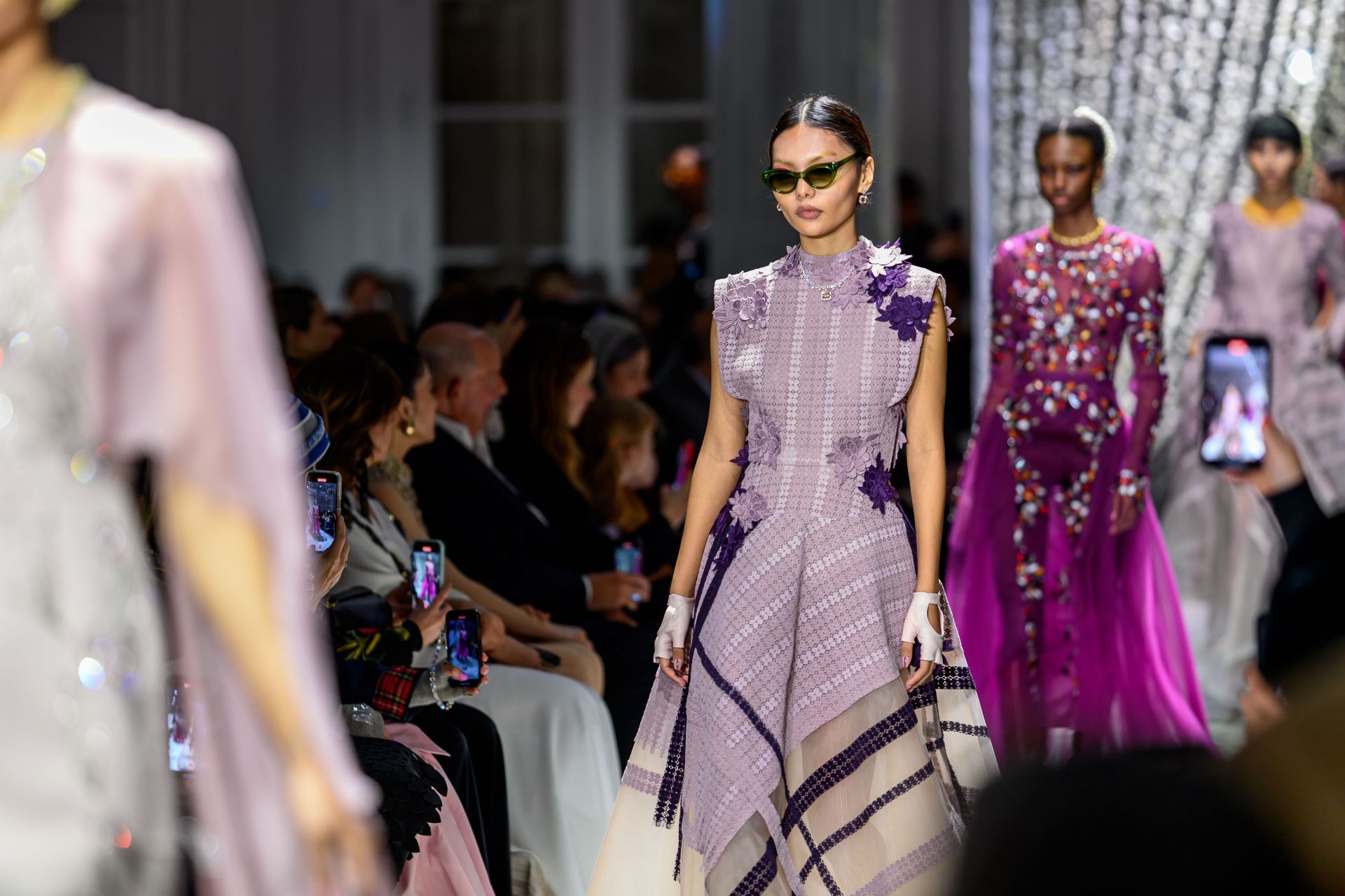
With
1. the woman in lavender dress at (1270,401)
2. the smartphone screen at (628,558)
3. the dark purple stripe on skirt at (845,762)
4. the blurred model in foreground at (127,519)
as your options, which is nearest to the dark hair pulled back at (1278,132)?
the woman in lavender dress at (1270,401)

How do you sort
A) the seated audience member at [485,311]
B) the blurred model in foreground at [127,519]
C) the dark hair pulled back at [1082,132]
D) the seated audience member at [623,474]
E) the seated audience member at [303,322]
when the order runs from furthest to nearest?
1. the seated audience member at [303,322]
2. the seated audience member at [485,311]
3. the seated audience member at [623,474]
4. the dark hair pulled back at [1082,132]
5. the blurred model in foreground at [127,519]

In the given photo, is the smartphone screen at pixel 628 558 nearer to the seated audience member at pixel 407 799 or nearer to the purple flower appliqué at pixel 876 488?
the seated audience member at pixel 407 799

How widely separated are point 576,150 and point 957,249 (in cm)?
326

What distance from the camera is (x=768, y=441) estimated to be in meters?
3.18

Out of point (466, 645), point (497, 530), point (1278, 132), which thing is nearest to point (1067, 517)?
point (497, 530)

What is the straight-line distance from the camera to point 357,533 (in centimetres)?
386

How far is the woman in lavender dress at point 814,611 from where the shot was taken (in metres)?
3.06

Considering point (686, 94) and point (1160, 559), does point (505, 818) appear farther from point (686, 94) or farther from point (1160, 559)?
point (686, 94)

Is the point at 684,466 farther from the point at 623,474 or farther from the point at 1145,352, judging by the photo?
the point at 1145,352

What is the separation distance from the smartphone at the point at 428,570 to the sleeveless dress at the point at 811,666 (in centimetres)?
63

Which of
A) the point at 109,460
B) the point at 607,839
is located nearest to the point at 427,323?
the point at 607,839

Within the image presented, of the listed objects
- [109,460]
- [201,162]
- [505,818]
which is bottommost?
[505,818]

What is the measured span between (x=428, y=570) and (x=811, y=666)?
2.98 feet

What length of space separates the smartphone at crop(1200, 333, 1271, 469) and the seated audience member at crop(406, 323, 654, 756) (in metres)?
1.85
